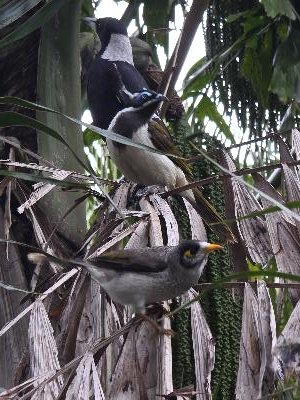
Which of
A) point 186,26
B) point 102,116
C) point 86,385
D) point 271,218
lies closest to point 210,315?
point 271,218

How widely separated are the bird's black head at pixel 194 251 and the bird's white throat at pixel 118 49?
5.24 feet

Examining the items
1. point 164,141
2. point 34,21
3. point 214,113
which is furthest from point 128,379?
point 214,113

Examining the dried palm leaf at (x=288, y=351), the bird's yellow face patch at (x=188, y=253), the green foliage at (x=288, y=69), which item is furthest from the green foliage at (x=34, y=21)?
the green foliage at (x=288, y=69)

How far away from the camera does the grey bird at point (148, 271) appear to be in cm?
206

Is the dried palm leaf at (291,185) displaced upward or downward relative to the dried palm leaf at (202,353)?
upward

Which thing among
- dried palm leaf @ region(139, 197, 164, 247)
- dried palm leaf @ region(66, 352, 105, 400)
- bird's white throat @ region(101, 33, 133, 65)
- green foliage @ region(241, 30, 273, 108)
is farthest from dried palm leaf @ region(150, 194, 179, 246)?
bird's white throat @ region(101, 33, 133, 65)

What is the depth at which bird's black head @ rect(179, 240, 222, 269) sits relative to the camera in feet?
6.81

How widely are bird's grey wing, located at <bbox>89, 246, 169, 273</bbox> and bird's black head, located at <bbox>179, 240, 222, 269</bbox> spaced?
0.13 feet

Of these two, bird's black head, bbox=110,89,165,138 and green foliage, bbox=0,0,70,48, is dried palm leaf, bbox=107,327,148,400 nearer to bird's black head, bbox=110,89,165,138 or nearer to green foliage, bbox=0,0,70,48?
green foliage, bbox=0,0,70,48

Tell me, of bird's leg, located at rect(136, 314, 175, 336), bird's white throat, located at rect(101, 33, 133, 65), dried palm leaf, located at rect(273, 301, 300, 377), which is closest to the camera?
dried palm leaf, located at rect(273, 301, 300, 377)

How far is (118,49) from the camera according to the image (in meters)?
3.71

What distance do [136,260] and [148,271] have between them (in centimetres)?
5

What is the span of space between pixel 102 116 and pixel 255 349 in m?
1.94

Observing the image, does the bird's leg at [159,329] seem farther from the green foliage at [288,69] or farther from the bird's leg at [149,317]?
the green foliage at [288,69]
